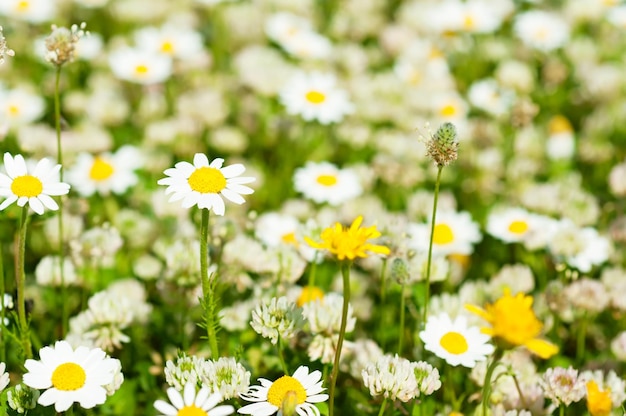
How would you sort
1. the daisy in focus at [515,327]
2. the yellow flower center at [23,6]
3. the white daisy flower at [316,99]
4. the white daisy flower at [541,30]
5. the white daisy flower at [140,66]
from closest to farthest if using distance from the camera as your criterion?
the daisy in focus at [515,327]
the white daisy flower at [316,99]
the white daisy flower at [140,66]
the yellow flower center at [23,6]
the white daisy flower at [541,30]

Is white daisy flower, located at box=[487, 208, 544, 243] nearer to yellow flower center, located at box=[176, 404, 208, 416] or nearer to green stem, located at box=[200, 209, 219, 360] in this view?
green stem, located at box=[200, 209, 219, 360]

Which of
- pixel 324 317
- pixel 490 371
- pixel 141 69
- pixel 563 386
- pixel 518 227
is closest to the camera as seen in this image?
pixel 490 371

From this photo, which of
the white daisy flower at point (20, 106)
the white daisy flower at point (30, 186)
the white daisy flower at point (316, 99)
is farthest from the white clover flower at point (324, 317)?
the white daisy flower at point (20, 106)

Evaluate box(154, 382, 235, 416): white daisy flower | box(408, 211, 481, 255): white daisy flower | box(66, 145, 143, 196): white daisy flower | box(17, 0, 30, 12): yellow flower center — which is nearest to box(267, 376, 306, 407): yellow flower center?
box(154, 382, 235, 416): white daisy flower

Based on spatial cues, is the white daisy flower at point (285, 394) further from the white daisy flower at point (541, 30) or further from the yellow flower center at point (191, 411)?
the white daisy flower at point (541, 30)

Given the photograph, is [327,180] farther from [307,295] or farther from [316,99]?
[307,295]

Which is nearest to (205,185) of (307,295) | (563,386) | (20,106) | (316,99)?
(307,295)

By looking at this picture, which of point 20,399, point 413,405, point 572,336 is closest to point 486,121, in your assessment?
point 572,336
